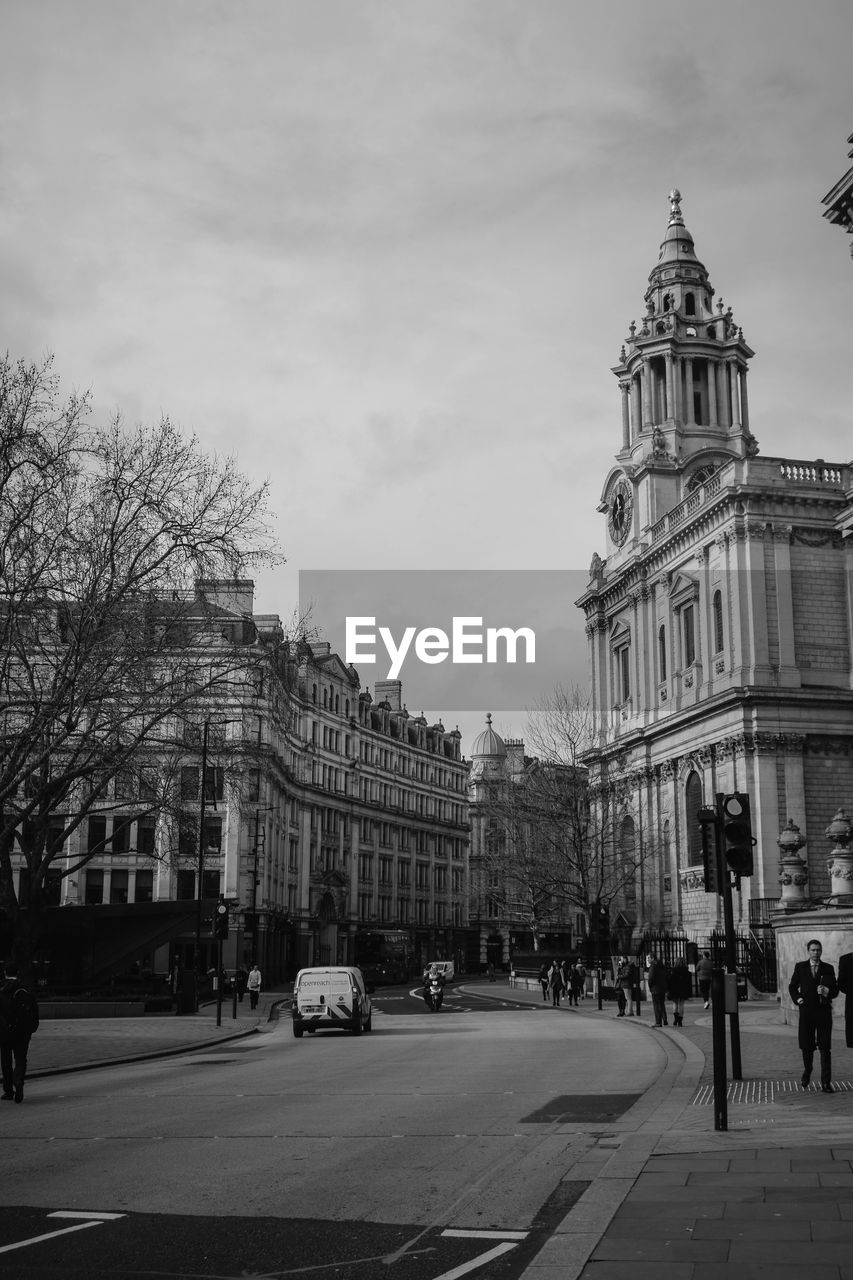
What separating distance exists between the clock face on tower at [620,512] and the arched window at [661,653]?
26.9 ft

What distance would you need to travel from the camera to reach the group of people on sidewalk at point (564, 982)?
48025 millimetres

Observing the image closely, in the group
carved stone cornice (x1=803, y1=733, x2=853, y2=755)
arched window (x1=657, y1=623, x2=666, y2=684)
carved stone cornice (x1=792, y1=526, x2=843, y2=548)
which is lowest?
carved stone cornice (x1=803, y1=733, x2=853, y2=755)

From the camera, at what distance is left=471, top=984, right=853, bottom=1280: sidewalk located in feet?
24.1

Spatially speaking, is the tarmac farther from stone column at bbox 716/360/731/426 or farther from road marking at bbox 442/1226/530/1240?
stone column at bbox 716/360/731/426

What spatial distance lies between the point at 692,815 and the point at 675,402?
75.1ft

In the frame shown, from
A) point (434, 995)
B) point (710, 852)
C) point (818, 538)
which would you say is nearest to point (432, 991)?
point (434, 995)

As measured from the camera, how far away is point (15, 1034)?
1770cm

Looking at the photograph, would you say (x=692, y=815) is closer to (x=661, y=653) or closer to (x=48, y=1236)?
(x=661, y=653)

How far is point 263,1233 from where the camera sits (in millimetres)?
8695

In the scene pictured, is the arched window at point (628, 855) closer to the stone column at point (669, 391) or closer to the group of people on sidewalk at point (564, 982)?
the group of people on sidewalk at point (564, 982)

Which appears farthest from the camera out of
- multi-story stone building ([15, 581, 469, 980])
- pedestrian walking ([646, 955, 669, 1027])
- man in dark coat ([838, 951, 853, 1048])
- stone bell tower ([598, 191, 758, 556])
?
stone bell tower ([598, 191, 758, 556])

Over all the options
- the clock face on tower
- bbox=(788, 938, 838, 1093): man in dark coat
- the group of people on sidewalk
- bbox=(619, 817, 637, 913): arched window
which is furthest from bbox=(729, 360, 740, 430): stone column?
bbox=(788, 938, 838, 1093): man in dark coat

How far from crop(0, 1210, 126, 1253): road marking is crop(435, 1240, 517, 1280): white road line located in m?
2.71

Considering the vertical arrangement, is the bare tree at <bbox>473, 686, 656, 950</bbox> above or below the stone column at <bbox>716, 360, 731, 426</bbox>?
below
